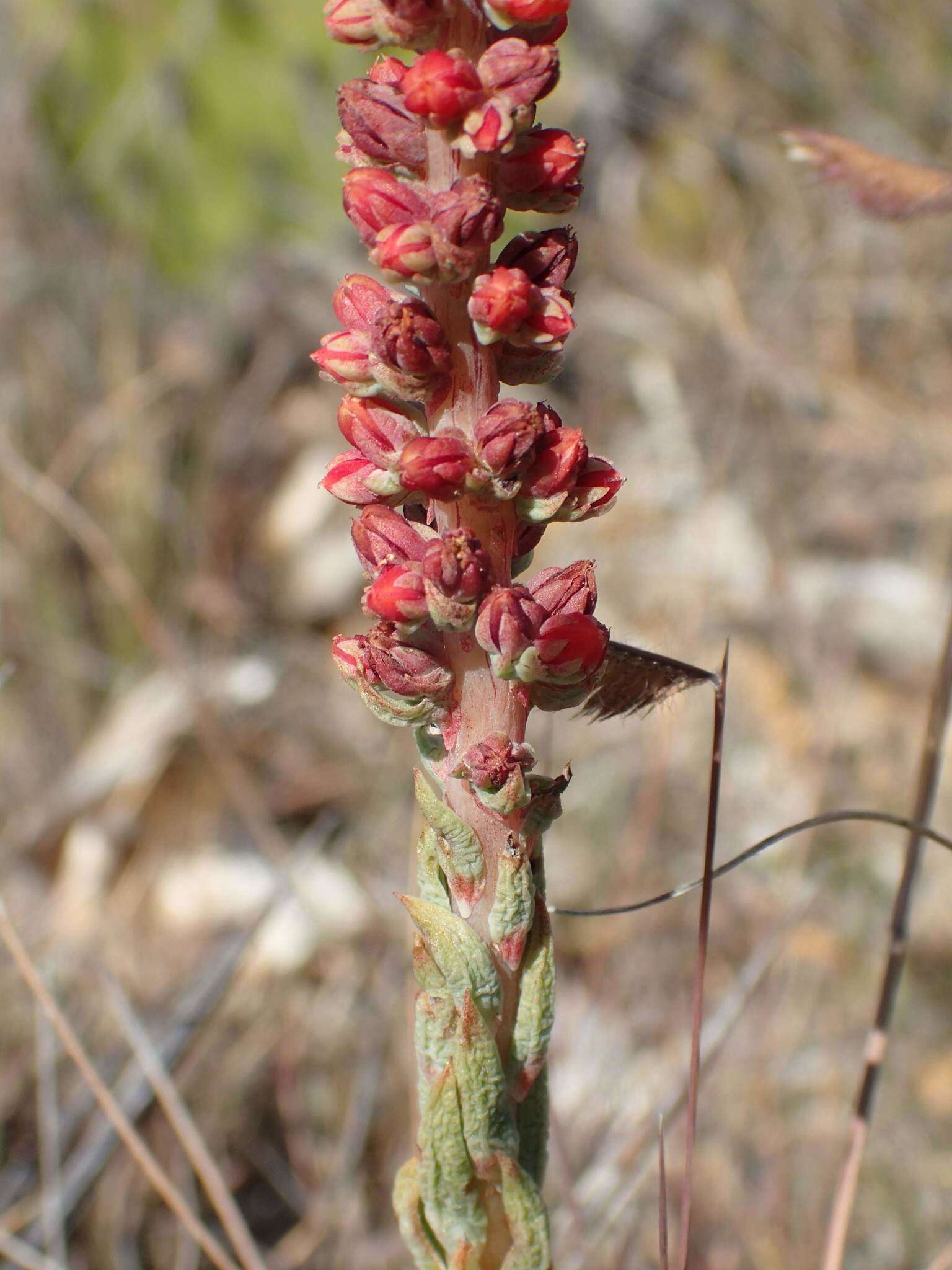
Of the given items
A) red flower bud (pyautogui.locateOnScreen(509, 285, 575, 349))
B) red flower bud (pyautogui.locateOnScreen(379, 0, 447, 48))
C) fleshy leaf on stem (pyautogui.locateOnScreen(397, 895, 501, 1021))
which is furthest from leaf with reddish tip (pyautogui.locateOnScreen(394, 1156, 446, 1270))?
red flower bud (pyautogui.locateOnScreen(379, 0, 447, 48))

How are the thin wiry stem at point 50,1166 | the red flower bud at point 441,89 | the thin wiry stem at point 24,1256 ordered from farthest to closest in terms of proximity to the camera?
1. the thin wiry stem at point 50,1166
2. the thin wiry stem at point 24,1256
3. the red flower bud at point 441,89

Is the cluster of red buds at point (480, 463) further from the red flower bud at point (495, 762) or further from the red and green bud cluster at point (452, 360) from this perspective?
the red flower bud at point (495, 762)

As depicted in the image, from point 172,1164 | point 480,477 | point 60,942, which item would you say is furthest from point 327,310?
point 480,477

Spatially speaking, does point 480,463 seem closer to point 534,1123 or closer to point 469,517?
A: point 469,517

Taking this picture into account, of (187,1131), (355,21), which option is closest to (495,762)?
(355,21)

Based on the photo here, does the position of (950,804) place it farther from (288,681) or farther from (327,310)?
(327,310)

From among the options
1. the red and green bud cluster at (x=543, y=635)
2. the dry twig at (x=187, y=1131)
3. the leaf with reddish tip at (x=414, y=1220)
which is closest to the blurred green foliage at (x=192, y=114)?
the dry twig at (x=187, y=1131)

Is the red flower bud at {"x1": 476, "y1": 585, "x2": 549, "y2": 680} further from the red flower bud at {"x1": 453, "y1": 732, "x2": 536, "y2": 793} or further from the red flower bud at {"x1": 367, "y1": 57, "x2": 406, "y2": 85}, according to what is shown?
the red flower bud at {"x1": 367, "y1": 57, "x2": 406, "y2": 85}
